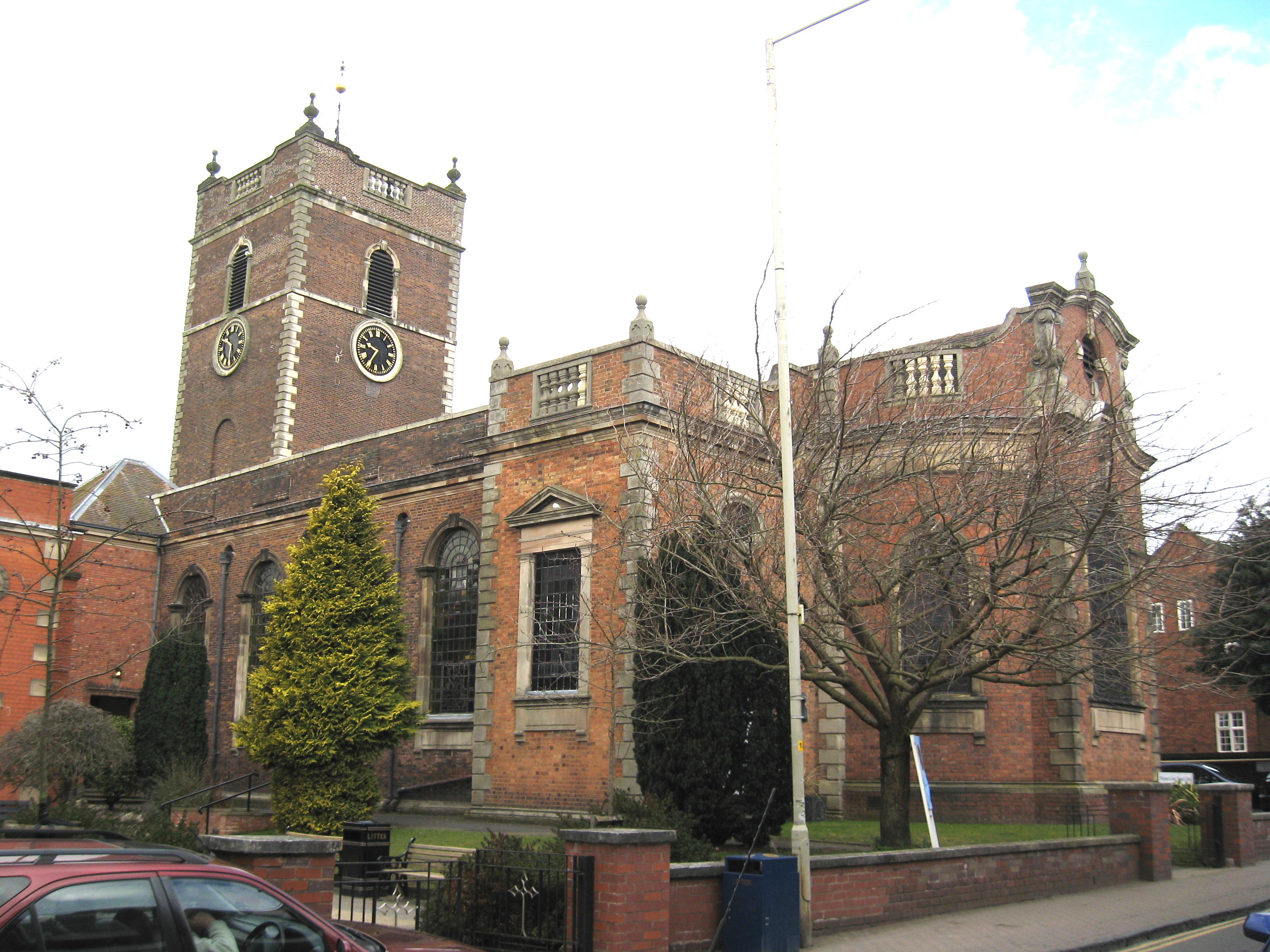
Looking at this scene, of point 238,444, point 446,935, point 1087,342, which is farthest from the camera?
point 238,444

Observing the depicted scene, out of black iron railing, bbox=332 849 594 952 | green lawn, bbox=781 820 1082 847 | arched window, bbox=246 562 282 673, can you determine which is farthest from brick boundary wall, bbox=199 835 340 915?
arched window, bbox=246 562 282 673

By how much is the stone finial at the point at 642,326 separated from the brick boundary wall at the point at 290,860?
12.2 meters

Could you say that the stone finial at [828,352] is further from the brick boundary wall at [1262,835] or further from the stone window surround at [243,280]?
the stone window surround at [243,280]

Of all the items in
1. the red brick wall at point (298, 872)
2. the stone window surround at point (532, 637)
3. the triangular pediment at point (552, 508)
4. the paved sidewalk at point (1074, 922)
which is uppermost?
the triangular pediment at point (552, 508)

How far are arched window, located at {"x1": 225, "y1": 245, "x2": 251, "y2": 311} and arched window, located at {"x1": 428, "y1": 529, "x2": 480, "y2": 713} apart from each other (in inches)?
706

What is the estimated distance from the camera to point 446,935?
427 inches

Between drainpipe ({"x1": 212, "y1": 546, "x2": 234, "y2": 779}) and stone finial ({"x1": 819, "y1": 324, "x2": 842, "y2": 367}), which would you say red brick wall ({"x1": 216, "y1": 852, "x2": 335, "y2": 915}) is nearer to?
stone finial ({"x1": 819, "y1": 324, "x2": 842, "y2": 367})

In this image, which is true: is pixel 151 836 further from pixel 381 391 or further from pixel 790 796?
pixel 381 391

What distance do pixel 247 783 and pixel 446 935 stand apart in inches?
742

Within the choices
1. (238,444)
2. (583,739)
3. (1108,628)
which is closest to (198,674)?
(238,444)

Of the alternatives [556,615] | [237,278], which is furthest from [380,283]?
[556,615]

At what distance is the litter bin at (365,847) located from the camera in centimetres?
1500

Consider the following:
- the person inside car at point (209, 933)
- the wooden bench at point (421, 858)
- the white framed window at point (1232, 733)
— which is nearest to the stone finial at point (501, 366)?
the wooden bench at point (421, 858)

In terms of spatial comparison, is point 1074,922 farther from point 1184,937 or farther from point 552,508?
point 552,508
